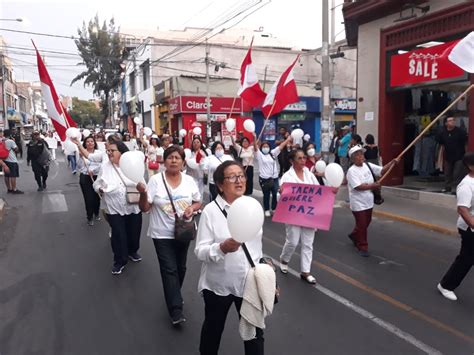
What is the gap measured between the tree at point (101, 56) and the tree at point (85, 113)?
51150mm

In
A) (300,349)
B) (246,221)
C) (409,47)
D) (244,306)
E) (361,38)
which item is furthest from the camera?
(361,38)

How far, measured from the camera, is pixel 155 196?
398 centimetres

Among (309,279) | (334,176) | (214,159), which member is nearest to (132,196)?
(309,279)

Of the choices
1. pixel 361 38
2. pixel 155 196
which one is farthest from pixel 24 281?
pixel 361 38

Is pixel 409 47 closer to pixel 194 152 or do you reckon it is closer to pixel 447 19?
pixel 447 19

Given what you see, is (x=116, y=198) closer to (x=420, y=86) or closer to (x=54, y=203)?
(x=54, y=203)

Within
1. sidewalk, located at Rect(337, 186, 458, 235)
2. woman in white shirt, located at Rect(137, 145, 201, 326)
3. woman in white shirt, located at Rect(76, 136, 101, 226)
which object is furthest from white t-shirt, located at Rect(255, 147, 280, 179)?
woman in white shirt, located at Rect(137, 145, 201, 326)

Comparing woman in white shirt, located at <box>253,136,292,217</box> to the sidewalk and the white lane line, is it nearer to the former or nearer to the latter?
the sidewalk

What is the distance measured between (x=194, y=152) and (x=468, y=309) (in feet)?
20.7

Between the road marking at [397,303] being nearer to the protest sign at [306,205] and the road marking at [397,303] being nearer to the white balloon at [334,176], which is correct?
the protest sign at [306,205]

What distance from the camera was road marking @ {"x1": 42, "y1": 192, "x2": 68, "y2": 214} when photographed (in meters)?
10.2

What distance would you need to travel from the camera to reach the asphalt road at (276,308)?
370 cm

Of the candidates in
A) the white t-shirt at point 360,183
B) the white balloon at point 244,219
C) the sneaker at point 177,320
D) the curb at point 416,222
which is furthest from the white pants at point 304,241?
the curb at point 416,222

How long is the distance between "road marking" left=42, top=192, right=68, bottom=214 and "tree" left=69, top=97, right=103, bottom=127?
3730 inches
